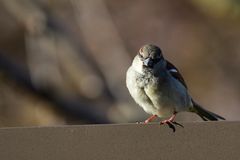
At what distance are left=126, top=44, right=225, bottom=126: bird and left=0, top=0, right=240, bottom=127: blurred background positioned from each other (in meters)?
3.06

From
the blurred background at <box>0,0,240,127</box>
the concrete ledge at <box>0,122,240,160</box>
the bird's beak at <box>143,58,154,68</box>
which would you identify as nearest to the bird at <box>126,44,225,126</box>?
the bird's beak at <box>143,58,154,68</box>

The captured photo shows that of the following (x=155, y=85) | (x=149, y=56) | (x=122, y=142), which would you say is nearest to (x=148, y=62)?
(x=149, y=56)

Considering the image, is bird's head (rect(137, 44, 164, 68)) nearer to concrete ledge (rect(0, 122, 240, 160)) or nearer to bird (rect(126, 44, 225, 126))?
bird (rect(126, 44, 225, 126))

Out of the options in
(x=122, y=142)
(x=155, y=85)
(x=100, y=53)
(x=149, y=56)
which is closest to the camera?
(x=122, y=142)

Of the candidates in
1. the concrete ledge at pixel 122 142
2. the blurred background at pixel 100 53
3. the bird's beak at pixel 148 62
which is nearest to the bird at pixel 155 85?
the bird's beak at pixel 148 62

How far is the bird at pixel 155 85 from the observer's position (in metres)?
5.51

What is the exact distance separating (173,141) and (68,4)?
23.2 ft

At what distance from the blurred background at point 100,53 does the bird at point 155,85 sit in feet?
10.0

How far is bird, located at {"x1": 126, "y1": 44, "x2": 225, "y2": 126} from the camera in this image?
217 inches

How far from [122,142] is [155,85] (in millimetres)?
1756

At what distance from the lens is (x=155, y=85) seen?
5.52m

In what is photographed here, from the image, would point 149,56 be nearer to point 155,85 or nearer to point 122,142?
point 155,85

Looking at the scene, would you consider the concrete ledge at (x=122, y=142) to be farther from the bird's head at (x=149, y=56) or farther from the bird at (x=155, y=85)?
the bird's head at (x=149, y=56)

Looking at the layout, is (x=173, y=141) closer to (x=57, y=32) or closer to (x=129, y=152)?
(x=129, y=152)
